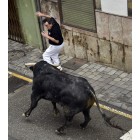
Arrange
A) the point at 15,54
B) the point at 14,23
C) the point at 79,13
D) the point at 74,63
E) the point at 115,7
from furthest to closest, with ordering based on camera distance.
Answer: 1. the point at 14,23
2. the point at 15,54
3. the point at 74,63
4. the point at 79,13
5. the point at 115,7

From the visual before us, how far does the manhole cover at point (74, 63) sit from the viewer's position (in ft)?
32.2

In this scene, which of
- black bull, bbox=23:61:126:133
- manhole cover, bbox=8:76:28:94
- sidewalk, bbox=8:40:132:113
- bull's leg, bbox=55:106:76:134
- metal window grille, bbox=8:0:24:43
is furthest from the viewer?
metal window grille, bbox=8:0:24:43

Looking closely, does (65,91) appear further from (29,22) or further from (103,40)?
(29,22)

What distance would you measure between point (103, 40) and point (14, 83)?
2.76 m

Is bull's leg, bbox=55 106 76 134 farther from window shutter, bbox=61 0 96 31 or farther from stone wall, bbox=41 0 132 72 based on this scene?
window shutter, bbox=61 0 96 31

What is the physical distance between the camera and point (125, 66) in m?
9.06

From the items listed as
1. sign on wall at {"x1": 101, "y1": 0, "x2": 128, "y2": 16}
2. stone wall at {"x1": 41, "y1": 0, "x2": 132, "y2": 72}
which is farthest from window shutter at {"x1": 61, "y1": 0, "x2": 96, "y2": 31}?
sign on wall at {"x1": 101, "y1": 0, "x2": 128, "y2": 16}

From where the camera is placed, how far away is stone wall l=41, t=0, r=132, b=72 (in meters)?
8.70

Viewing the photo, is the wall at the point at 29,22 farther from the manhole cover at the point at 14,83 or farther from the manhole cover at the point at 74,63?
the manhole cover at the point at 14,83

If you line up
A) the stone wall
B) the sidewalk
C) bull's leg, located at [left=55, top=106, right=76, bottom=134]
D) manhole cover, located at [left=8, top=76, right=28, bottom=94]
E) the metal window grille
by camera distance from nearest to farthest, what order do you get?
1. bull's leg, located at [left=55, top=106, right=76, bottom=134]
2. the sidewalk
3. the stone wall
4. manhole cover, located at [left=8, top=76, right=28, bottom=94]
5. the metal window grille

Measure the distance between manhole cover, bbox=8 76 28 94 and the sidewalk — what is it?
0.33 metres

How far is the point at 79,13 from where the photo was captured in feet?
31.4

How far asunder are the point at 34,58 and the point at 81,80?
13.9ft

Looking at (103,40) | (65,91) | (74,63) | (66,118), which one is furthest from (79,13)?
(66,118)
